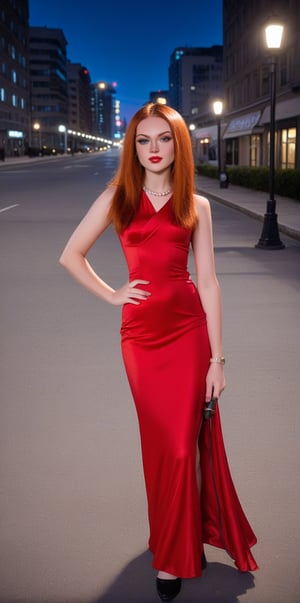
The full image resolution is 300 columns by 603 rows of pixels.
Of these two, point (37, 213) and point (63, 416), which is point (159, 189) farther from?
point (37, 213)

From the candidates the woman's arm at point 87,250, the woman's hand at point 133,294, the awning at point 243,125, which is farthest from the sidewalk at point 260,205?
the awning at point 243,125

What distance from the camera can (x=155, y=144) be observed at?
295 centimetres

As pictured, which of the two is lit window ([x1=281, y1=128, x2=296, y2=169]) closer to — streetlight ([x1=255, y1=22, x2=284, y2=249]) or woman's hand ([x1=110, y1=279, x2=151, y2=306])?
streetlight ([x1=255, y1=22, x2=284, y2=249])

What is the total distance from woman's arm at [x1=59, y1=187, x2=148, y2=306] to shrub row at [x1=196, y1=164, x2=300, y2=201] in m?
21.7

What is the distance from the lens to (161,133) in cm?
297

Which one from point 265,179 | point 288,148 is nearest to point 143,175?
point 265,179

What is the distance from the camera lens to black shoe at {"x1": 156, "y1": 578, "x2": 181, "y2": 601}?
2906 millimetres

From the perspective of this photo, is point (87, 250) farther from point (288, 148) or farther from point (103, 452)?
point (288, 148)

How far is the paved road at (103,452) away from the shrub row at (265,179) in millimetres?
15819

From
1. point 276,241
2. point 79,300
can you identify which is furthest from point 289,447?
point 276,241

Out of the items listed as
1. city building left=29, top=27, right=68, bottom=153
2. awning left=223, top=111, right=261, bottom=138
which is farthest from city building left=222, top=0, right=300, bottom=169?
city building left=29, top=27, right=68, bottom=153

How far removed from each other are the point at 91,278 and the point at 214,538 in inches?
46.9

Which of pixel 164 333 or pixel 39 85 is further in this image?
pixel 39 85

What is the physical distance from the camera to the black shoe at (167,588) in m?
2.91
